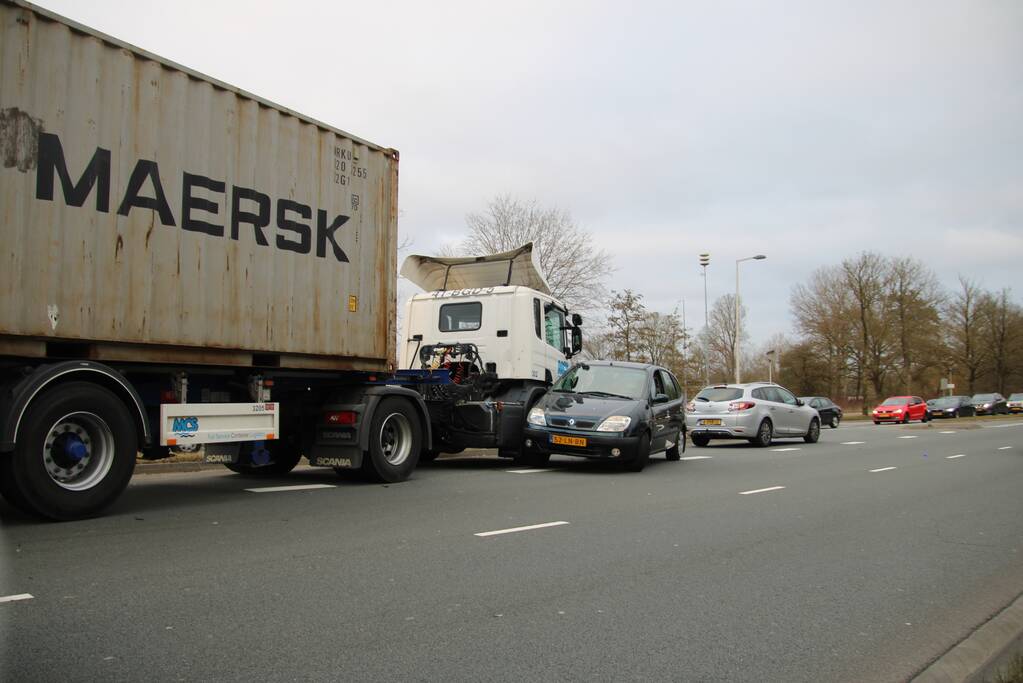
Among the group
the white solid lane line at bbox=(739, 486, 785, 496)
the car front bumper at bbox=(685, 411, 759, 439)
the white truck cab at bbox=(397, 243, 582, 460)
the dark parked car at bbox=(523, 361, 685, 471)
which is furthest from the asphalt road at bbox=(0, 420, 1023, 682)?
the car front bumper at bbox=(685, 411, 759, 439)

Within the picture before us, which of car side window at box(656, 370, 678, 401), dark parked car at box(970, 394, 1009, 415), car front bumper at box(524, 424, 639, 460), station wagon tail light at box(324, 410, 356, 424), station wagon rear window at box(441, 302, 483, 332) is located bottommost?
dark parked car at box(970, 394, 1009, 415)

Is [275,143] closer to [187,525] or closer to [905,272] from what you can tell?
[187,525]

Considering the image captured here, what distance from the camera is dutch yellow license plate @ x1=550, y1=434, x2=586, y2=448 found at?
1202cm

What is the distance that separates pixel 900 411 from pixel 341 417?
3716cm

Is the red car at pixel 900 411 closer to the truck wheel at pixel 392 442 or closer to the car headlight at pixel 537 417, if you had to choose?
the car headlight at pixel 537 417

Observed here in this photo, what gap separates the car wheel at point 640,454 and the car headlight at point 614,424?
0.35 m

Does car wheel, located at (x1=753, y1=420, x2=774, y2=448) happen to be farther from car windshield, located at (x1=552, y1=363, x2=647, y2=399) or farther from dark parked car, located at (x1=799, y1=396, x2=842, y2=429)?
dark parked car, located at (x1=799, y1=396, x2=842, y2=429)

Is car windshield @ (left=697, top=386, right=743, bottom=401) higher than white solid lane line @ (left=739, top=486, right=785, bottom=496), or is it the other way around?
car windshield @ (left=697, top=386, right=743, bottom=401)

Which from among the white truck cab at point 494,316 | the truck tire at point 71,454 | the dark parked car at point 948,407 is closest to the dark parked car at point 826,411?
the dark parked car at point 948,407

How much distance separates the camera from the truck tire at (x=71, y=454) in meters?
6.33

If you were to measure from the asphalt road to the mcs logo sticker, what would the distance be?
2.61ft

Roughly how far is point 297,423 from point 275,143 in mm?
3473

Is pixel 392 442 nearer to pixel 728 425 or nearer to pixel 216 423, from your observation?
pixel 216 423

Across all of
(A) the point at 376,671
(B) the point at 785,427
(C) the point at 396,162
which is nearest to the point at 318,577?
(A) the point at 376,671
